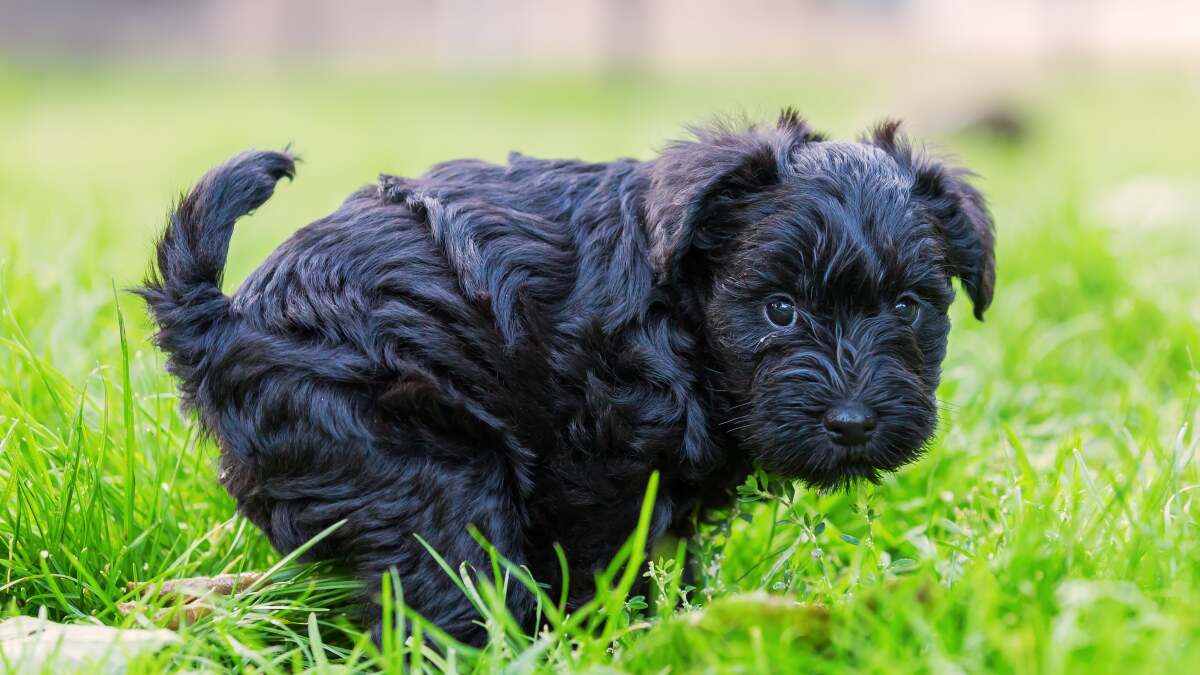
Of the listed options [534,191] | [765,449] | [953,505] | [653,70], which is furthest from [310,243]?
[653,70]

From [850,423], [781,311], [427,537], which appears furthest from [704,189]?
[427,537]

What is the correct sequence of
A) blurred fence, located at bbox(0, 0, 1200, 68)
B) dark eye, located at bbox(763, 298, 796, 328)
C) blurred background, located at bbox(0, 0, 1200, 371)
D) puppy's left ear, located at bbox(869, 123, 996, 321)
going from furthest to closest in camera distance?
blurred fence, located at bbox(0, 0, 1200, 68) → blurred background, located at bbox(0, 0, 1200, 371) → puppy's left ear, located at bbox(869, 123, 996, 321) → dark eye, located at bbox(763, 298, 796, 328)

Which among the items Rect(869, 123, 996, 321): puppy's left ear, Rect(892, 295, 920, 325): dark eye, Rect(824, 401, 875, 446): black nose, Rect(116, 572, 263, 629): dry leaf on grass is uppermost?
Rect(869, 123, 996, 321): puppy's left ear

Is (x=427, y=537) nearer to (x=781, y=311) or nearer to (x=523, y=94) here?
(x=781, y=311)

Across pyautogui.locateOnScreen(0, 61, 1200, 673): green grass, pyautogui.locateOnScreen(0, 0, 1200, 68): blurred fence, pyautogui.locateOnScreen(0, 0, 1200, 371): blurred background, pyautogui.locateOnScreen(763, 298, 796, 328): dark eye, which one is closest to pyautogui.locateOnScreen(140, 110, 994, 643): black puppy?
pyautogui.locateOnScreen(763, 298, 796, 328): dark eye

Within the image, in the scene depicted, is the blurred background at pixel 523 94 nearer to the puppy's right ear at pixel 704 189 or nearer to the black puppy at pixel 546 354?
the black puppy at pixel 546 354

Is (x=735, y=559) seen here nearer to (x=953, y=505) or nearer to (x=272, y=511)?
(x=953, y=505)

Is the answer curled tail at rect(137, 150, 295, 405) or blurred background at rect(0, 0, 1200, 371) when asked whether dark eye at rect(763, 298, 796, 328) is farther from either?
blurred background at rect(0, 0, 1200, 371)
